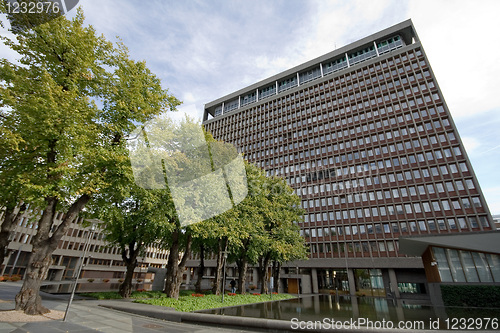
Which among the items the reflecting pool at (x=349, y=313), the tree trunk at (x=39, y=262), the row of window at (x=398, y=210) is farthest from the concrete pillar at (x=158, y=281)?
the row of window at (x=398, y=210)

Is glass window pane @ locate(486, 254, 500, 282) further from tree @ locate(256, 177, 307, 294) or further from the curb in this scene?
the curb

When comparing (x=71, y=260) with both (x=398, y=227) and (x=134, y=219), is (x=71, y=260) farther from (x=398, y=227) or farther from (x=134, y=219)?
(x=398, y=227)

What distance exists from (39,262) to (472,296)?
30726 millimetres

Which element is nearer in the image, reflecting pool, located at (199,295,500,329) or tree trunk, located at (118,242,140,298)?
reflecting pool, located at (199,295,500,329)

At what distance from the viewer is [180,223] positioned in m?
17.4

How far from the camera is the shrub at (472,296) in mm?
19844

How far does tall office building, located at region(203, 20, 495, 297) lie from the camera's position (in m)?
43.2

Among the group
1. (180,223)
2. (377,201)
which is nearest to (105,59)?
(180,223)

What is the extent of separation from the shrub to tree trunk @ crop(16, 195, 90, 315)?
29303mm

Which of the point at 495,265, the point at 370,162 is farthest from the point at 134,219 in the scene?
the point at 370,162

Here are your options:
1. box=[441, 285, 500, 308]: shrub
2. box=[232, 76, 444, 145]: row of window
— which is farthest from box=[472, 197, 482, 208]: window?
box=[441, 285, 500, 308]: shrub

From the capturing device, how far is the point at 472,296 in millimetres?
20328

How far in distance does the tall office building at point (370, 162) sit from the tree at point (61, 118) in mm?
42148

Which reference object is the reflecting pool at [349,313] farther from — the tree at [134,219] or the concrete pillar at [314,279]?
the concrete pillar at [314,279]
